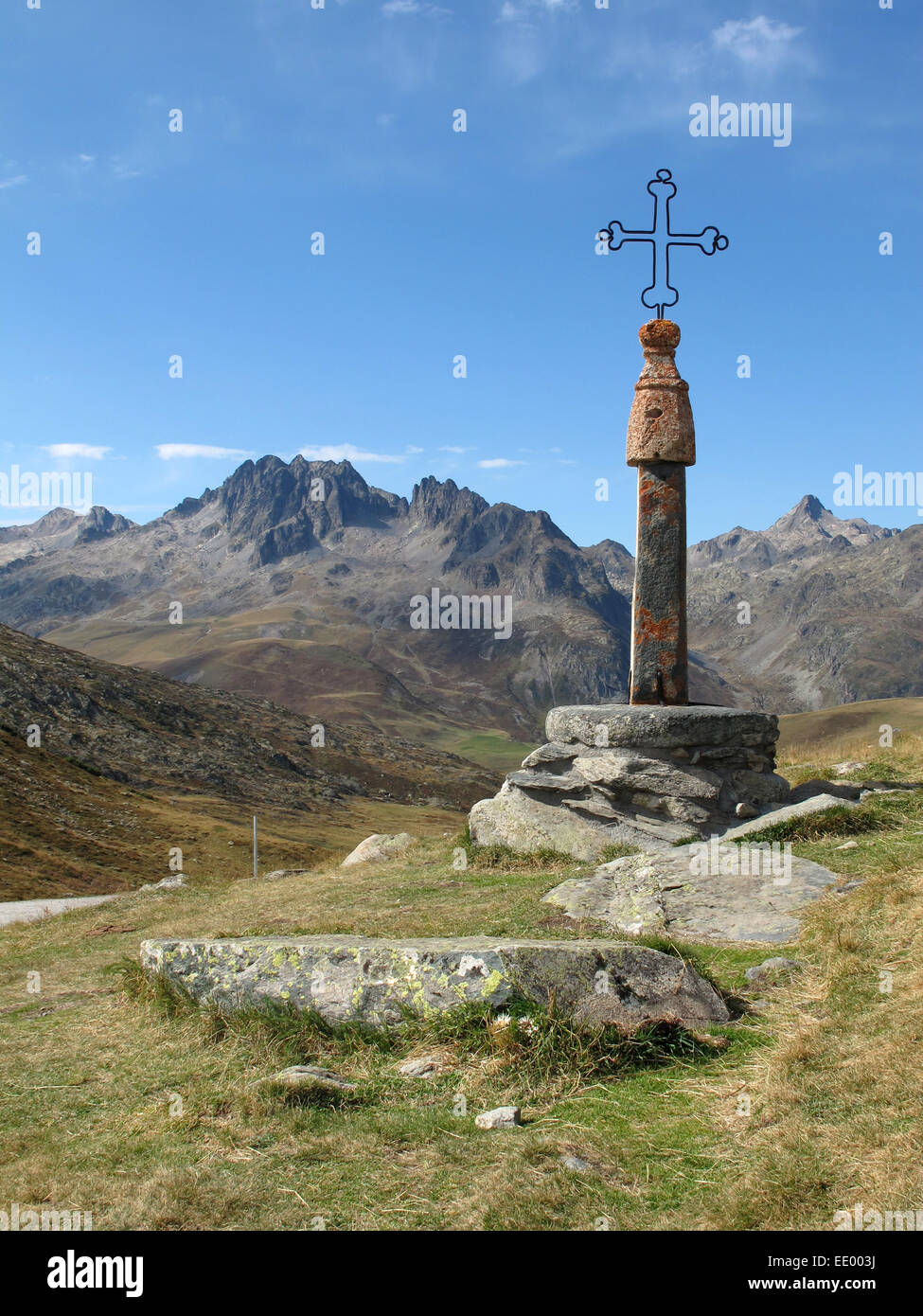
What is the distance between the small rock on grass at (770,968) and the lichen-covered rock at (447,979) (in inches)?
33.7

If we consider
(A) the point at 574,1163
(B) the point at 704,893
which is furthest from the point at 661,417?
(A) the point at 574,1163

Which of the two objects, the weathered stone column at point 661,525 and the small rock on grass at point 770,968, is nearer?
the small rock on grass at point 770,968

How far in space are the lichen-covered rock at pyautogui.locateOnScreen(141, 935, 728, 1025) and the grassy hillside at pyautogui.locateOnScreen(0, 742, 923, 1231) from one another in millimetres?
179

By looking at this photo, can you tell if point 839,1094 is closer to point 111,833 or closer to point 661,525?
point 661,525

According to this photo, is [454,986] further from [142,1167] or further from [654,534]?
[654,534]

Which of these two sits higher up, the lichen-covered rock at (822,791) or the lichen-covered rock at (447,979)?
the lichen-covered rock at (822,791)

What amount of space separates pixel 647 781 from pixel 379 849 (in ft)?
24.2

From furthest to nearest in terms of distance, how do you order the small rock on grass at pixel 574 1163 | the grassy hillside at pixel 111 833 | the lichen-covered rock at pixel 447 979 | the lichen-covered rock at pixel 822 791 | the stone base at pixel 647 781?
the grassy hillside at pixel 111 833 → the lichen-covered rock at pixel 822 791 → the stone base at pixel 647 781 → the lichen-covered rock at pixel 447 979 → the small rock on grass at pixel 574 1163

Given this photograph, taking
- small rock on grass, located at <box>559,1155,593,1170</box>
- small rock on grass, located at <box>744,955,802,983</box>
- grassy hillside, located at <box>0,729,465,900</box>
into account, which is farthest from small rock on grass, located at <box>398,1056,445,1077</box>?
grassy hillside, located at <box>0,729,465,900</box>

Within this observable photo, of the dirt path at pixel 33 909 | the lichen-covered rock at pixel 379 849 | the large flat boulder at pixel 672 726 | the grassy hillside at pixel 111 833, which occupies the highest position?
the large flat boulder at pixel 672 726

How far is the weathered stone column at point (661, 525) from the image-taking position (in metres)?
15.6

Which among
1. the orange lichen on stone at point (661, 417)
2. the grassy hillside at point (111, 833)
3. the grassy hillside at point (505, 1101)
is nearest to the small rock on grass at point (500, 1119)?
the grassy hillside at point (505, 1101)

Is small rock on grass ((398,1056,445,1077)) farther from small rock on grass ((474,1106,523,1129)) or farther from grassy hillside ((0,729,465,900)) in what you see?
grassy hillside ((0,729,465,900))

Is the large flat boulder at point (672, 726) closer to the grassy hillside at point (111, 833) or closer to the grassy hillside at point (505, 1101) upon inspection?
the grassy hillside at point (505, 1101)
